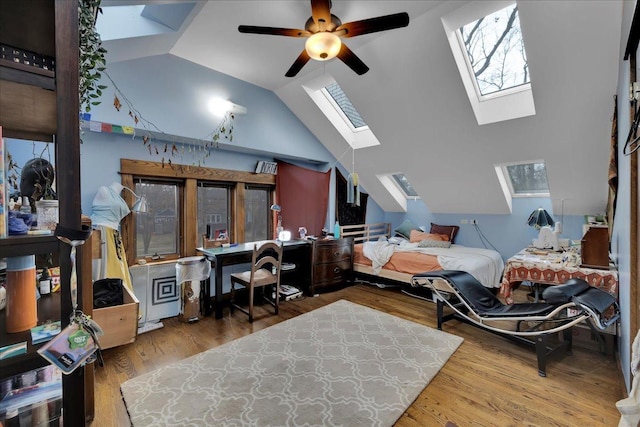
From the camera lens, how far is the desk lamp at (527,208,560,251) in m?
3.63

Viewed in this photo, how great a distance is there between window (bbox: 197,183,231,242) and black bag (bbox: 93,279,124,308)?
A: 1269 mm

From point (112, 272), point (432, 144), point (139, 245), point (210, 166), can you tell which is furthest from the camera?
point (432, 144)

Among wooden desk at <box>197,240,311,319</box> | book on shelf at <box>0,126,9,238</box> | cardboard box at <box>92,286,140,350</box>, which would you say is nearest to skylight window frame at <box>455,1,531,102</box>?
wooden desk at <box>197,240,311,319</box>

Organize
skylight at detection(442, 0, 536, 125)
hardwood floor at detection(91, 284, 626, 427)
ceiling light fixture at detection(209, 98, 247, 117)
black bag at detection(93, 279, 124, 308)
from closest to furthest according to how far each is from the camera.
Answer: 1. hardwood floor at detection(91, 284, 626, 427)
2. black bag at detection(93, 279, 124, 308)
3. skylight at detection(442, 0, 536, 125)
4. ceiling light fixture at detection(209, 98, 247, 117)

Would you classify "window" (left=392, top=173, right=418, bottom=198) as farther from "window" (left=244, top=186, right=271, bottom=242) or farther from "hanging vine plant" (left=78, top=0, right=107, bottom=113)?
"hanging vine plant" (left=78, top=0, right=107, bottom=113)

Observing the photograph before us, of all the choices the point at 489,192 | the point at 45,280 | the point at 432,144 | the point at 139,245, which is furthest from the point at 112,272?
the point at 489,192

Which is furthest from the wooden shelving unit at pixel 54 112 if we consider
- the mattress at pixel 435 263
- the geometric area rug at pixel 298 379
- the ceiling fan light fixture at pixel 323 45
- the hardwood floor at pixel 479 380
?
the mattress at pixel 435 263

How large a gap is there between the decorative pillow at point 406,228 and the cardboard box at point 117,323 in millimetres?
4609

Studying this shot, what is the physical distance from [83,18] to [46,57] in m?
0.70

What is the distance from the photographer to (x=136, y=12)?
89.9 inches

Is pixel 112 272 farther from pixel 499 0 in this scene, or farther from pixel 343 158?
pixel 499 0

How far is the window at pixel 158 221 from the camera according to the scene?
3287mm

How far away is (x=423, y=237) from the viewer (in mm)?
5133

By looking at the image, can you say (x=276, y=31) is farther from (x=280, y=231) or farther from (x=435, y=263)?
(x=435, y=263)
